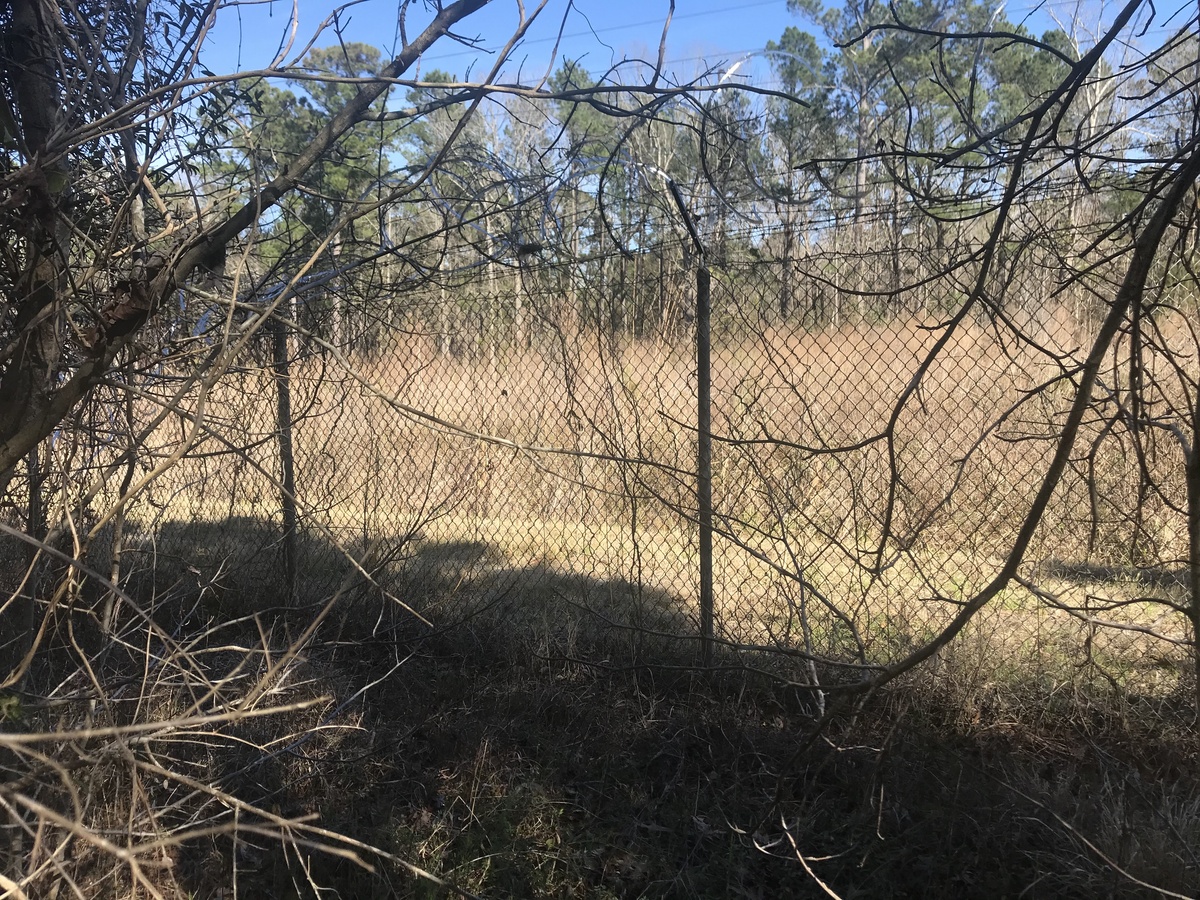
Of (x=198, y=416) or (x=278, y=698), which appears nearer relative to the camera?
(x=198, y=416)

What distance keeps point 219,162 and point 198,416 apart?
99.1 inches

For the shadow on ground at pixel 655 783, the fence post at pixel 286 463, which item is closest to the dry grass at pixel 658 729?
the shadow on ground at pixel 655 783

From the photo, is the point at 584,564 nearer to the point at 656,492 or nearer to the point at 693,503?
the point at 693,503

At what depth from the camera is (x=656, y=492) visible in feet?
10.5

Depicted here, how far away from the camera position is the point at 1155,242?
4.42ft

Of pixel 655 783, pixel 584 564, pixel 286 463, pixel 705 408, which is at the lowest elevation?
pixel 655 783

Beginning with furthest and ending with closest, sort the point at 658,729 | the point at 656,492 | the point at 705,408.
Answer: the point at 705,408 < the point at 658,729 < the point at 656,492

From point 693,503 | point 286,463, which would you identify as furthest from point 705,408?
point 286,463

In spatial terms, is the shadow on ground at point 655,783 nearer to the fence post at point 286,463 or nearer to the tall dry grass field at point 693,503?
the tall dry grass field at point 693,503

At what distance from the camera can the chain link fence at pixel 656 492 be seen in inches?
137

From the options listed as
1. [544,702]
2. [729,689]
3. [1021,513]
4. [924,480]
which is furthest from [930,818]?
[924,480]

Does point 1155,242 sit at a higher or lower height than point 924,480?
higher

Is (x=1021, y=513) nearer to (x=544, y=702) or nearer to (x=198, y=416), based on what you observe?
(x=544, y=702)

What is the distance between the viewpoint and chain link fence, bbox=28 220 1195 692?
3.47 m
